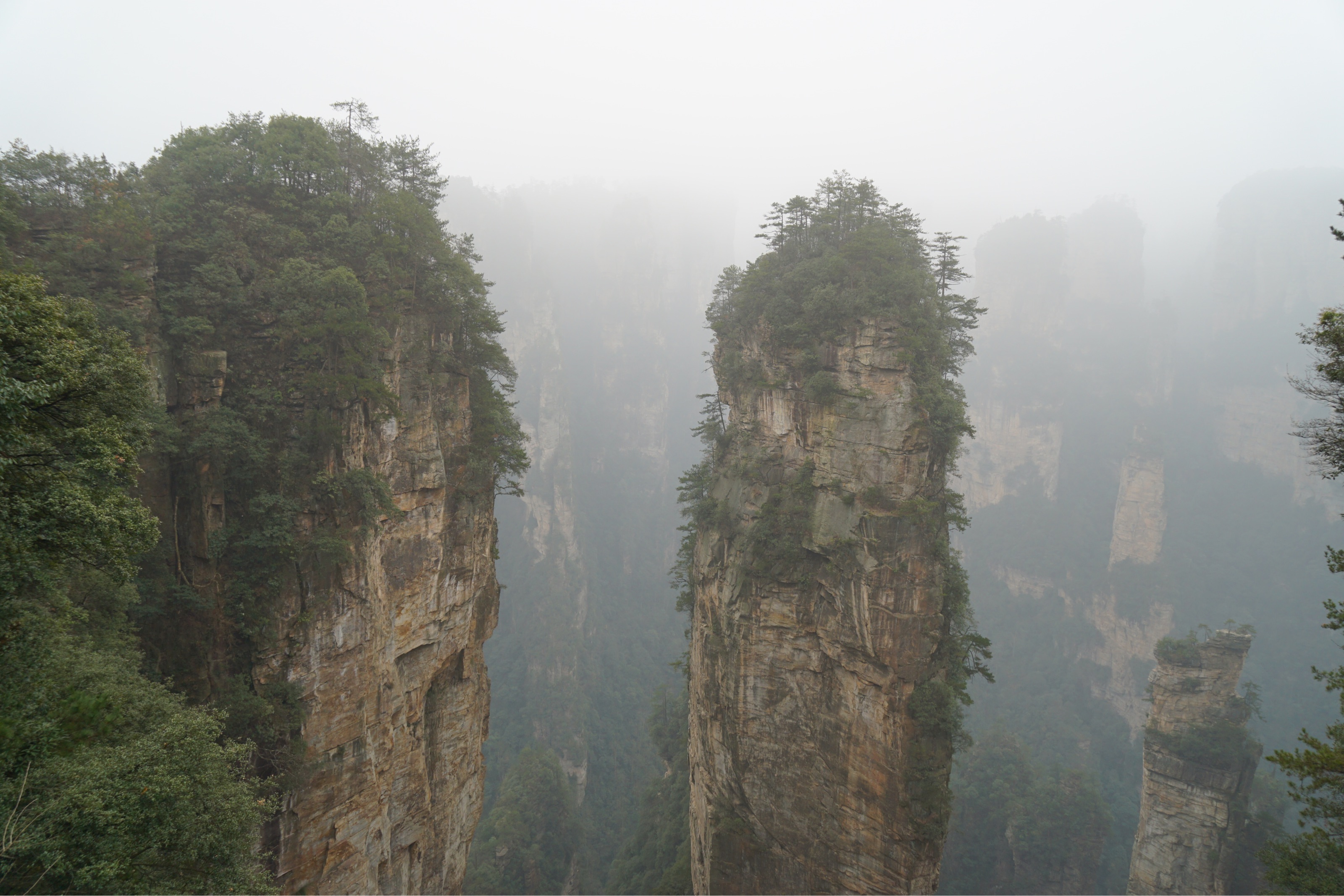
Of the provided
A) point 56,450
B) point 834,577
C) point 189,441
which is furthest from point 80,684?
point 834,577

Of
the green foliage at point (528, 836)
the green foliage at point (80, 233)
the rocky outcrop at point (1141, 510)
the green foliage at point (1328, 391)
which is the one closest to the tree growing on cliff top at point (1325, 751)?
the green foliage at point (1328, 391)

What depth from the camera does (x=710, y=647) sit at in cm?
2039

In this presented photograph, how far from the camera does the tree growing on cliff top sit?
261 inches

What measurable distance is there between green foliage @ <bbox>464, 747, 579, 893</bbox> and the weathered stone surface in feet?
56.1

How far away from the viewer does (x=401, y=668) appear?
14031 mm

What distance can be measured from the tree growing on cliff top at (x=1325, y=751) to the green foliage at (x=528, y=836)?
3216 centimetres

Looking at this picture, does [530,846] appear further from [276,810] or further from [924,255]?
[924,255]

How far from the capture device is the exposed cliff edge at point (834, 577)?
15383 millimetres

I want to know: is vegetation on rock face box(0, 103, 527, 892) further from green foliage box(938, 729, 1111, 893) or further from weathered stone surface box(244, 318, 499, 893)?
green foliage box(938, 729, 1111, 893)

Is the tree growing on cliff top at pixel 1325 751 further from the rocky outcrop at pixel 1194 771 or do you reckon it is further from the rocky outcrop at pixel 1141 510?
the rocky outcrop at pixel 1141 510

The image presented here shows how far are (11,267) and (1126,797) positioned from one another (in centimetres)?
6197

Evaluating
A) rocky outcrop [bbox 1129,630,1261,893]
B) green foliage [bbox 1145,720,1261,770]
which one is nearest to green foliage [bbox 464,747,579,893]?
rocky outcrop [bbox 1129,630,1261,893]

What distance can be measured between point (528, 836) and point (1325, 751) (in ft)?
118

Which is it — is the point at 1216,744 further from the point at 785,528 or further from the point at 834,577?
the point at 785,528
